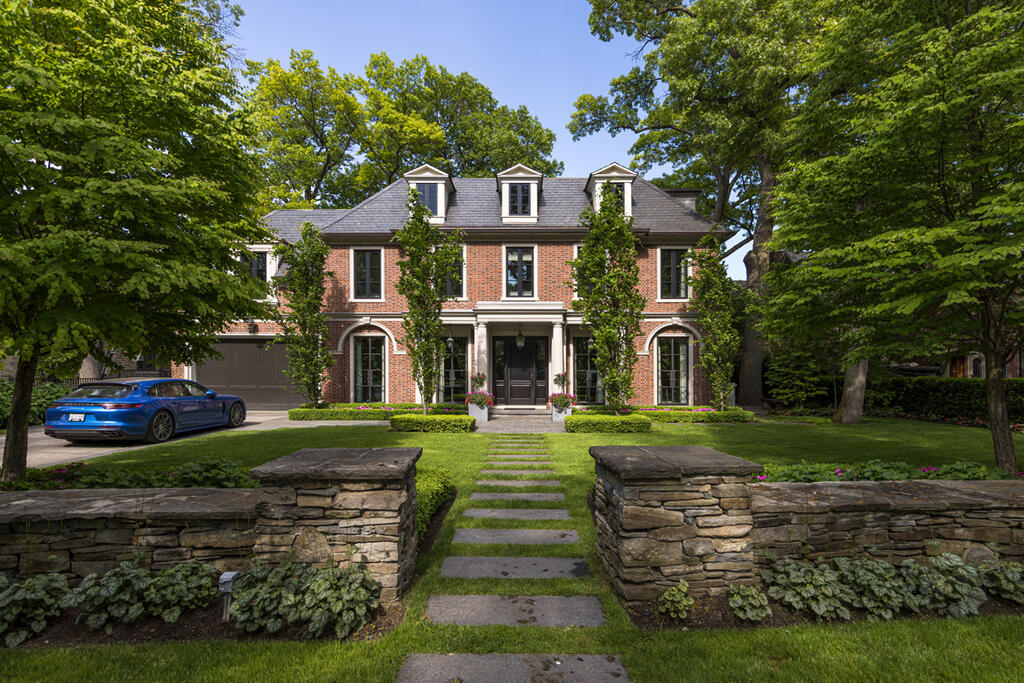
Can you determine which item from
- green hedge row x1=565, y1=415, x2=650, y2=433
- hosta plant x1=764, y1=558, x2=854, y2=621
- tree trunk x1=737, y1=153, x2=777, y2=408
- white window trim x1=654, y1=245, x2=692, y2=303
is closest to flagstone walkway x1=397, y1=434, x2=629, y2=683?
hosta plant x1=764, y1=558, x2=854, y2=621

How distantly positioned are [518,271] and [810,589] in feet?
48.4

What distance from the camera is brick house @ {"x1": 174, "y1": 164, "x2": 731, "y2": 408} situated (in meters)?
16.8

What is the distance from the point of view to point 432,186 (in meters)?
17.5

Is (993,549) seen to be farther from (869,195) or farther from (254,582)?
(254,582)

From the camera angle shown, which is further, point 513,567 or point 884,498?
point 513,567

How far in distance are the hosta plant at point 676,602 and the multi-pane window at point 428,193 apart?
54.8ft

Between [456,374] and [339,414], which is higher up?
[456,374]

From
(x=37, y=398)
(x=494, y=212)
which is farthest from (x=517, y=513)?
(x=37, y=398)

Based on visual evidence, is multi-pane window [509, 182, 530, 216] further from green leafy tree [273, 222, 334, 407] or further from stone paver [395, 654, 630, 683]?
stone paver [395, 654, 630, 683]

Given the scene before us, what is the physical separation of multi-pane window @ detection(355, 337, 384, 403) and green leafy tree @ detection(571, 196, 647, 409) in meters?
8.85

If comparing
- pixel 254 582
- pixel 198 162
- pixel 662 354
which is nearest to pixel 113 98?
pixel 198 162

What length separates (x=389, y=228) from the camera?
16922mm

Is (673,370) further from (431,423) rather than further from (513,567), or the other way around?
(513,567)

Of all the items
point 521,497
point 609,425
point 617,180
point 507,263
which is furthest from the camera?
point 617,180
